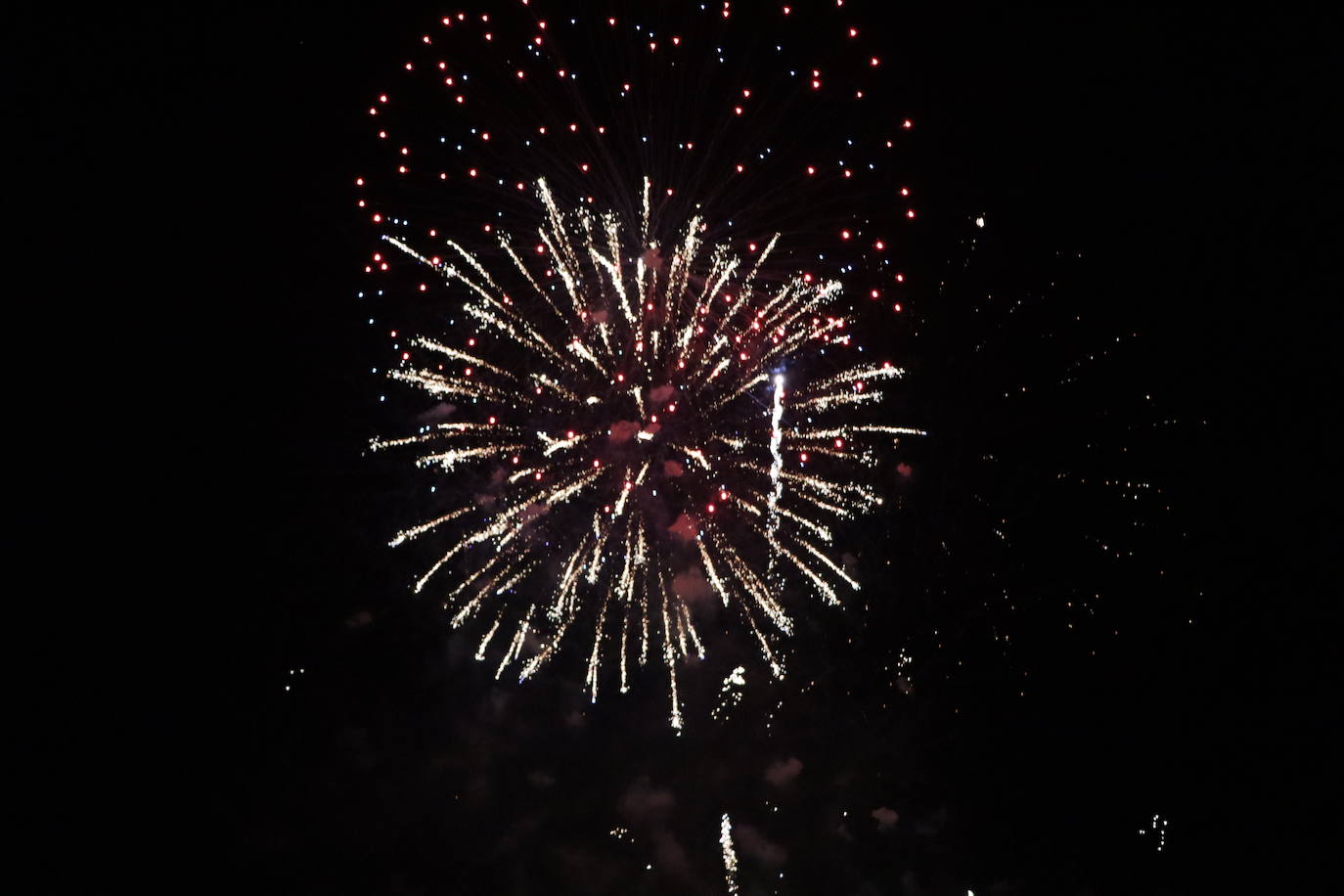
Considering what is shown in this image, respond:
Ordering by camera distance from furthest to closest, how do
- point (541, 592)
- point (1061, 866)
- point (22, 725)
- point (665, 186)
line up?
point (1061, 866) < point (22, 725) < point (541, 592) < point (665, 186)

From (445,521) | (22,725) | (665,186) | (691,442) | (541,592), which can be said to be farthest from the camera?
(22,725)

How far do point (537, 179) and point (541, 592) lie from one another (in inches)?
108

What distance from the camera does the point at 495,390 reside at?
6.52m

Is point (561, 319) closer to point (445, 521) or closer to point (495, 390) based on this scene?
point (495, 390)

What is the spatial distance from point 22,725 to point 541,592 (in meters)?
5.26

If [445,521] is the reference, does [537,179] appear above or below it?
above

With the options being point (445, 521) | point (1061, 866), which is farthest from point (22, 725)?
point (1061, 866)

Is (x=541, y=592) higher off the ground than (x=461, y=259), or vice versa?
(x=461, y=259)

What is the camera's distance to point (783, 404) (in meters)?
6.54

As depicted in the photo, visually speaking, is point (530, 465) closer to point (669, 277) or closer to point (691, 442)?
point (691, 442)

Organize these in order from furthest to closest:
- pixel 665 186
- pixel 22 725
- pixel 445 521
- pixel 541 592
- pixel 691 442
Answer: pixel 22 725 → pixel 445 521 → pixel 541 592 → pixel 691 442 → pixel 665 186

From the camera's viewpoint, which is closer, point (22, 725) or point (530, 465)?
point (530, 465)

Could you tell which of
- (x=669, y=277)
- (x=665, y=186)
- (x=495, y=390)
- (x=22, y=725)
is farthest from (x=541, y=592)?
(x=22, y=725)

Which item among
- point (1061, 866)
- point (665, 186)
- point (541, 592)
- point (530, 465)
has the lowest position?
point (1061, 866)
